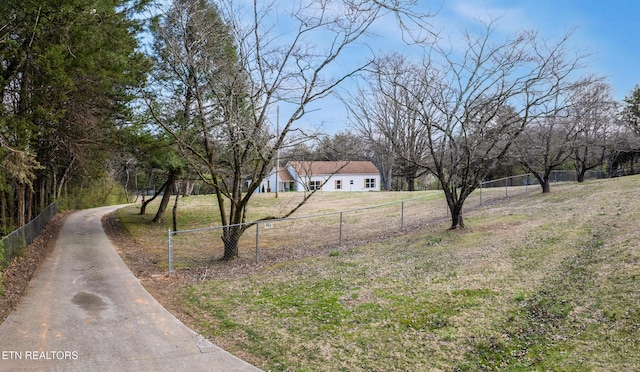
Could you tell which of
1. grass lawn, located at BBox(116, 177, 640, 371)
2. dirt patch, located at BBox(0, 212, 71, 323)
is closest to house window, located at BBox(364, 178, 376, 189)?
dirt patch, located at BBox(0, 212, 71, 323)

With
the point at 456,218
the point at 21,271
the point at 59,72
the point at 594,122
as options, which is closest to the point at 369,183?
the point at 594,122

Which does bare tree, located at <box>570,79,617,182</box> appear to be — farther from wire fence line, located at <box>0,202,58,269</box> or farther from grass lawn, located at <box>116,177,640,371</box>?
wire fence line, located at <box>0,202,58,269</box>

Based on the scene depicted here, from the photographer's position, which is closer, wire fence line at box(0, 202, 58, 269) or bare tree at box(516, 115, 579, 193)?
wire fence line at box(0, 202, 58, 269)

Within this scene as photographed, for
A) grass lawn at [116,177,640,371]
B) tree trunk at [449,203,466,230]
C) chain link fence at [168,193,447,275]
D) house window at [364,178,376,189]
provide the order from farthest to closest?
1. house window at [364,178,376,189]
2. tree trunk at [449,203,466,230]
3. chain link fence at [168,193,447,275]
4. grass lawn at [116,177,640,371]

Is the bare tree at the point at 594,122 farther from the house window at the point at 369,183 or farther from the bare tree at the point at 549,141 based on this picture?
the house window at the point at 369,183

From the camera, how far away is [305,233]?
17688 millimetres

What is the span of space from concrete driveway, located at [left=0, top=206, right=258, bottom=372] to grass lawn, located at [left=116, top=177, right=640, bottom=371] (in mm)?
479

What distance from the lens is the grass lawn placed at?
4883mm

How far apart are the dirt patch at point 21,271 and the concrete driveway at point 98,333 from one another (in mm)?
172

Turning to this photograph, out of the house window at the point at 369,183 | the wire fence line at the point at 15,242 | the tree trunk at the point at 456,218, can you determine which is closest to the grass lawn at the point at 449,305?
the tree trunk at the point at 456,218

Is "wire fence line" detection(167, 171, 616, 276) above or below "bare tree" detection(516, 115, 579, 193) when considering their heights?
below

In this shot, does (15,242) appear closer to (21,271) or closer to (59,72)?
(21,271)

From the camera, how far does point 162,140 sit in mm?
16016

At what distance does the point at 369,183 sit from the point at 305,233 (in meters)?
32.5
